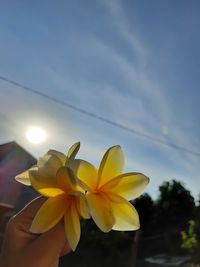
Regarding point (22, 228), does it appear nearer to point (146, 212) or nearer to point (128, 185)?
point (128, 185)

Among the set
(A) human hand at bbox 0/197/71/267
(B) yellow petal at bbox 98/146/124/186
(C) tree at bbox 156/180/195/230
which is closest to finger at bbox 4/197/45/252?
(A) human hand at bbox 0/197/71/267

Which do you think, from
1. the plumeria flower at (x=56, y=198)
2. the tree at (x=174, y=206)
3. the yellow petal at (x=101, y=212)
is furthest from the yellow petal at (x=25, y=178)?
the tree at (x=174, y=206)

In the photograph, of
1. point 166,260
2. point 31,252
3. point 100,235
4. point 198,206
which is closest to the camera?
point 31,252

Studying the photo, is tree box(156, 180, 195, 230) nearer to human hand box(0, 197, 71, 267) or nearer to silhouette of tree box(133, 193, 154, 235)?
silhouette of tree box(133, 193, 154, 235)

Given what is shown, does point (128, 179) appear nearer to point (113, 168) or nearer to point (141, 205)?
point (113, 168)

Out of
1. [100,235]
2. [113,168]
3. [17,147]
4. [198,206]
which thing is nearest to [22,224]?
[113,168]

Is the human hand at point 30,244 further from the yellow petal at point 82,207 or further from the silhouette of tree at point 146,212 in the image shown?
the silhouette of tree at point 146,212
